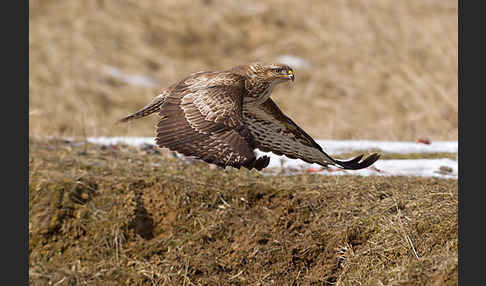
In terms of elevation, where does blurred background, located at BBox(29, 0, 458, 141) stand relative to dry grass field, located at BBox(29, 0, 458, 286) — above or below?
above

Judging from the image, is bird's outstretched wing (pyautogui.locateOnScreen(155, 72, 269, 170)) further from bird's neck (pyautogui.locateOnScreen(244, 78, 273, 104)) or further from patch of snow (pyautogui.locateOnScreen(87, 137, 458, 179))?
patch of snow (pyautogui.locateOnScreen(87, 137, 458, 179))

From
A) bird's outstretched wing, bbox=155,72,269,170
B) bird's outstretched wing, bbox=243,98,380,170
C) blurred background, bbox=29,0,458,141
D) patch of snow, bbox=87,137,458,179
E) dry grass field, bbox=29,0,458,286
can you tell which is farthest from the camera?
blurred background, bbox=29,0,458,141

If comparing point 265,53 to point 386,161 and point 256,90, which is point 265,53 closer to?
point 386,161

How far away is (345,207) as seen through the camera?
206 inches

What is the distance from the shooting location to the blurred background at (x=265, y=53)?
12281 mm

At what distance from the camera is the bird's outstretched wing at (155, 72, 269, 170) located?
4.16 m

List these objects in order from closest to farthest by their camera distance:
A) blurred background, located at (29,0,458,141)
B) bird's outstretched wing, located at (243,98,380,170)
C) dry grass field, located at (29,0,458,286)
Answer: dry grass field, located at (29,0,458,286)
bird's outstretched wing, located at (243,98,380,170)
blurred background, located at (29,0,458,141)

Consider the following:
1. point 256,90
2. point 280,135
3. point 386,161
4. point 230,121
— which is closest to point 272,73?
point 256,90

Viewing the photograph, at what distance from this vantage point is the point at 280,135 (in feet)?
17.6

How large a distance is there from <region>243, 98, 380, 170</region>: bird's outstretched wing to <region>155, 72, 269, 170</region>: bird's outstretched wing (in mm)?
505

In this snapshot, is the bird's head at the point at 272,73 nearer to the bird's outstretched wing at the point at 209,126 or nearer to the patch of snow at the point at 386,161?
the bird's outstretched wing at the point at 209,126

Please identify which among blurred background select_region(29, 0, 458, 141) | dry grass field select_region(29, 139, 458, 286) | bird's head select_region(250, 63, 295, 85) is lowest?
dry grass field select_region(29, 139, 458, 286)

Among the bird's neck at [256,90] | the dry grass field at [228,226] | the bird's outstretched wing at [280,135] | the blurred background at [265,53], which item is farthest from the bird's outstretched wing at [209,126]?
the blurred background at [265,53]

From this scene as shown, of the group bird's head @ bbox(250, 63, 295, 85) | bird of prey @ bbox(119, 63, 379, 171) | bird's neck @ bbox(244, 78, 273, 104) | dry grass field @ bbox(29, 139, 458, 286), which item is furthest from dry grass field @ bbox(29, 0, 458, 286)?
bird's head @ bbox(250, 63, 295, 85)
